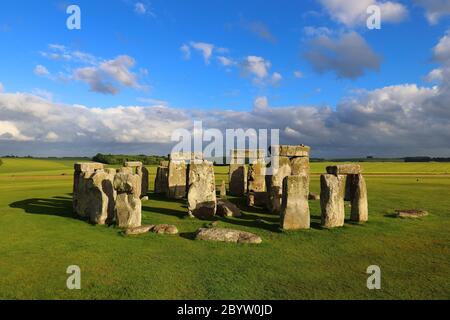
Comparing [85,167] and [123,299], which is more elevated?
[85,167]

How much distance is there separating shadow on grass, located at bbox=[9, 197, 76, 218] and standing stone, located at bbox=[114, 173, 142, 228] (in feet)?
13.3

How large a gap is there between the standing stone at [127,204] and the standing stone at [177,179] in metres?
9.20

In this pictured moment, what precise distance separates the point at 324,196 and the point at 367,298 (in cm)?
651

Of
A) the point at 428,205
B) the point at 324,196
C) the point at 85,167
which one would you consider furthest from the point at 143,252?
the point at 428,205

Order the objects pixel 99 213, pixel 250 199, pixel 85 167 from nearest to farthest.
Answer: pixel 99 213
pixel 85 167
pixel 250 199

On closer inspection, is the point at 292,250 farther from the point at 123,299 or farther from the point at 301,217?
the point at 123,299

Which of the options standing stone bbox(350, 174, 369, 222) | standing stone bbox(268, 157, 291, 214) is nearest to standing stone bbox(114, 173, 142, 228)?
standing stone bbox(268, 157, 291, 214)

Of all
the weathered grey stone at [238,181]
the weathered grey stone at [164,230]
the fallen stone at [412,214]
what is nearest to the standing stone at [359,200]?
the fallen stone at [412,214]

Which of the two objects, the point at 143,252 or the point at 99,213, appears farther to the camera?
the point at 99,213

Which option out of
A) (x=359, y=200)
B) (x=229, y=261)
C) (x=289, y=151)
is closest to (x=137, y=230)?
(x=229, y=261)

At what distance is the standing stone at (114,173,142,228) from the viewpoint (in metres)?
14.1

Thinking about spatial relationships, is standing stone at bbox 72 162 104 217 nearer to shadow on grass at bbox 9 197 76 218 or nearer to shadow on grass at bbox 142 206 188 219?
shadow on grass at bbox 9 197 76 218

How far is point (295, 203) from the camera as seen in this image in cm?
1350
